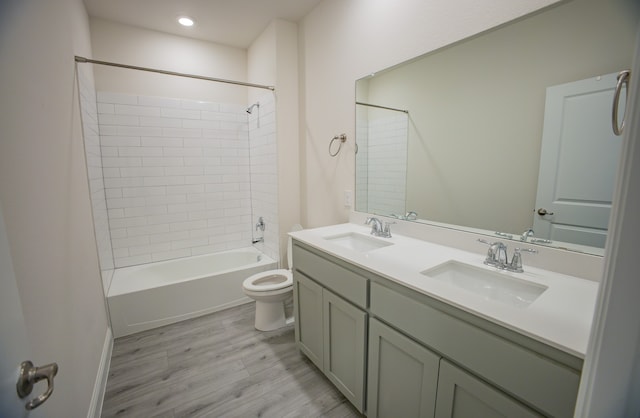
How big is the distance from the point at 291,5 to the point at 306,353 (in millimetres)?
2824

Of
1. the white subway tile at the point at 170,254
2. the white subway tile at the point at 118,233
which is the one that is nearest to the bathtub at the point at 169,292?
the white subway tile at the point at 170,254

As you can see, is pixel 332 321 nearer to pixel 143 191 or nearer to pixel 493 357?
pixel 493 357

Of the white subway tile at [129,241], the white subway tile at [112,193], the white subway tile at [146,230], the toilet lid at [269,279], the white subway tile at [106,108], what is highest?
the white subway tile at [106,108]

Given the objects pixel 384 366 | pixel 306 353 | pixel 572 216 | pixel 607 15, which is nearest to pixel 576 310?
pixel 572 216

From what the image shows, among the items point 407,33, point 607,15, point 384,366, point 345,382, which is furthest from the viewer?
point 407,33

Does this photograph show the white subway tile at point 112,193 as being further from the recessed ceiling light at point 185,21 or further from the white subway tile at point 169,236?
the recessed ceiling light at point 185,21

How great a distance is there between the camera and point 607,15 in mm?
1018

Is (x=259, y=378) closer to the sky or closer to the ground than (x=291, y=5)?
closer to the ground

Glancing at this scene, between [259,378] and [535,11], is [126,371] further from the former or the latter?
[535,11]

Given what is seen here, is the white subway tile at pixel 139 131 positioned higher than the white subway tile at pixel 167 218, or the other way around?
the white subway tile at pixel 139 131

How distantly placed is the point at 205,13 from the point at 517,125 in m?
2.69

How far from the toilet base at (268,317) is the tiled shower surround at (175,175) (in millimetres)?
942

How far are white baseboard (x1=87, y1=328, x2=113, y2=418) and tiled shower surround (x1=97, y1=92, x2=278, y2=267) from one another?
104 centimetres

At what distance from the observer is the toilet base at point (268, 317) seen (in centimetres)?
237
